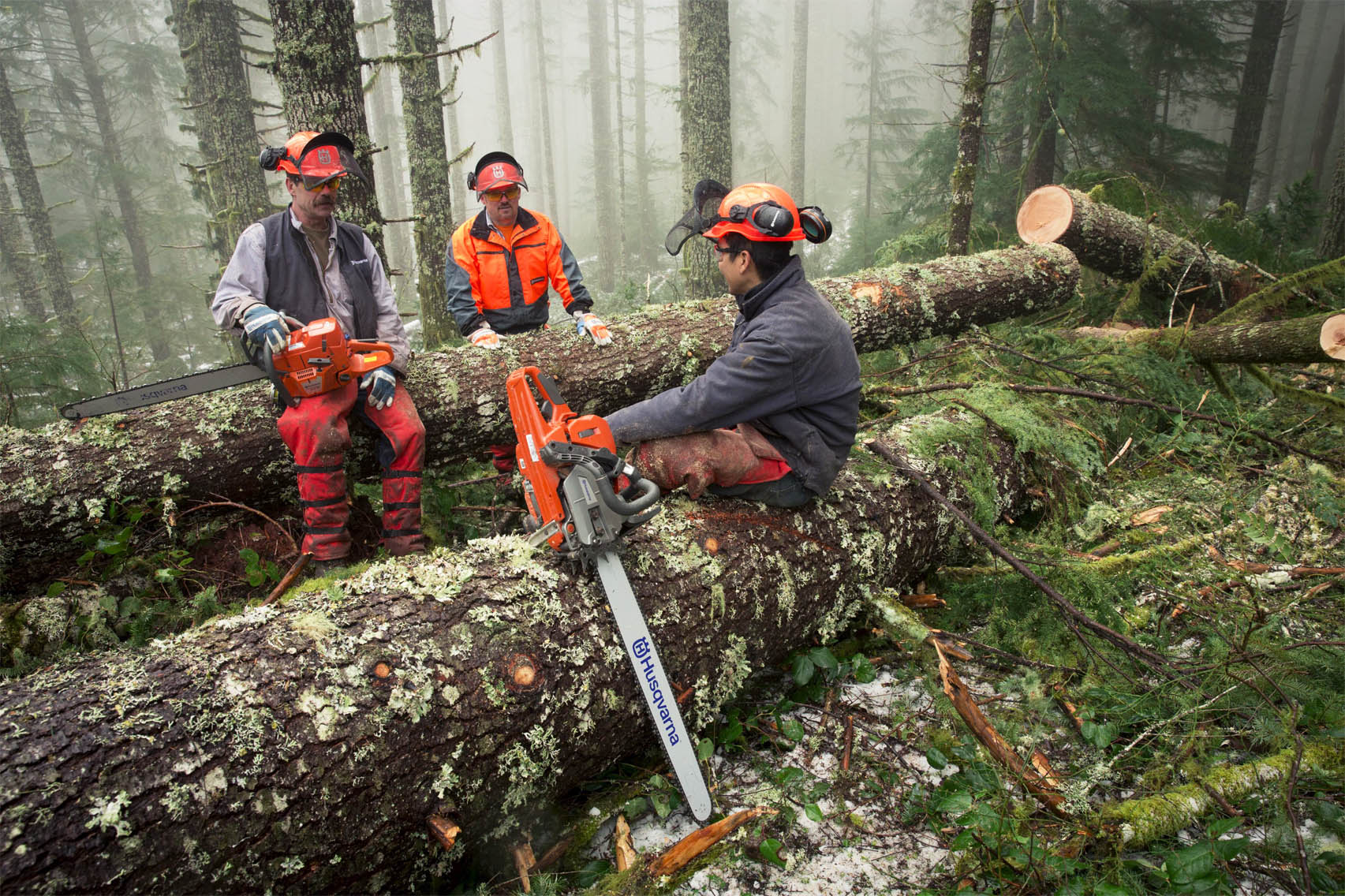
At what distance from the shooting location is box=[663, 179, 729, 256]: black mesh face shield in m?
2.92

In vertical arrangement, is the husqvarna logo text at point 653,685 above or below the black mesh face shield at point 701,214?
below

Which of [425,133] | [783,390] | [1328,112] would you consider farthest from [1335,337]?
[1328,112]

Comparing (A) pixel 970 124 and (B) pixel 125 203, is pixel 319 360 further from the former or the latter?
(B) pixel 125 203

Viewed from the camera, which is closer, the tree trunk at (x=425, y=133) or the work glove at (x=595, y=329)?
the work glove at (x=595, y=329)

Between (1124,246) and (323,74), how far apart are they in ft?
23.8

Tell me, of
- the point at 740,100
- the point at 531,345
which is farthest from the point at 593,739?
the point at 740,100

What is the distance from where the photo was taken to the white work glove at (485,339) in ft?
13.8

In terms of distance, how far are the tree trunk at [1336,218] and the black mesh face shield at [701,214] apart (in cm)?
913

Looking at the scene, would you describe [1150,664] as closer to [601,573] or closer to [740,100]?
[601,573]

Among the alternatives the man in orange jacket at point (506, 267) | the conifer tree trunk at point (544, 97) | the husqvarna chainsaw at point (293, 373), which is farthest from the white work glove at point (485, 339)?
the conifer tree trunk at point (544, 97)

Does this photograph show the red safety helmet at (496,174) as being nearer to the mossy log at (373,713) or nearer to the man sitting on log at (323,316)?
the man sitting on log at (323,316)

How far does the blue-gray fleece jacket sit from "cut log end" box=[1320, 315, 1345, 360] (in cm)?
389

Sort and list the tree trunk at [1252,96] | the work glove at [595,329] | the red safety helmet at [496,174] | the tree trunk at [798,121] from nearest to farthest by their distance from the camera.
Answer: the work glove at [595,329] < the red safety helmet at [496,174] < the tree trunk at [1252,96] < the tree trunk at [798,121]

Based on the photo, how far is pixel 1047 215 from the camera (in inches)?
255
